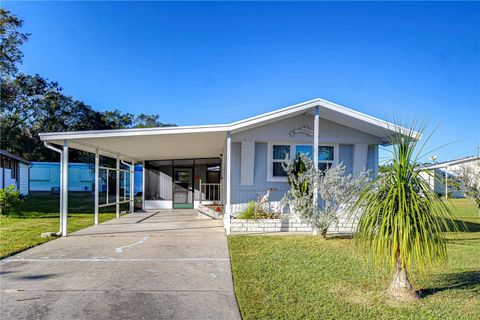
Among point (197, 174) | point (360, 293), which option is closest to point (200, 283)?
point (360, 293)

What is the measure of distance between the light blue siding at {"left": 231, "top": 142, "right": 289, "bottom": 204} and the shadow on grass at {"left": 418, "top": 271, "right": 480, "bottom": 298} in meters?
5.79

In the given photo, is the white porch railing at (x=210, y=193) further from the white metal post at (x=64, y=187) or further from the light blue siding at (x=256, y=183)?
the white metal post at (x=64, y=187)

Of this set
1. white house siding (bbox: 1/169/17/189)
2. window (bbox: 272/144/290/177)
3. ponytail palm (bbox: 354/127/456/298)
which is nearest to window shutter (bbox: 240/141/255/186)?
window (bbox: 272/144/290/177)

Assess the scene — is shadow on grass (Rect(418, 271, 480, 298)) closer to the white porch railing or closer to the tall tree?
the white porch railing

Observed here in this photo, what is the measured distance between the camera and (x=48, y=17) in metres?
12.3

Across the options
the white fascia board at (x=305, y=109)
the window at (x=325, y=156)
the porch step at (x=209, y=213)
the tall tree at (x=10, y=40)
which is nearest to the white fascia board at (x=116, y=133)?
the white fascia board at (x=305, y=109)

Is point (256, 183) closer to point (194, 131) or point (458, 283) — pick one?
point (194, 131)

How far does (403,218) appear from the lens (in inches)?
152

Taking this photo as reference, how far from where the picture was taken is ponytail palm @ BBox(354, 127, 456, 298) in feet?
12.5

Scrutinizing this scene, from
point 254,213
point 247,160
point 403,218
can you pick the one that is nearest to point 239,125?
point 247,160

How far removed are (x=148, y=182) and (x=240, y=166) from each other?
283 inches

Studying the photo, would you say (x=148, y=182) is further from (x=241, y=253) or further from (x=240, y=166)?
(x=241, y=253)

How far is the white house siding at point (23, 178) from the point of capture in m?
24.1

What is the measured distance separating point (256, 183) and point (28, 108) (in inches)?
794
